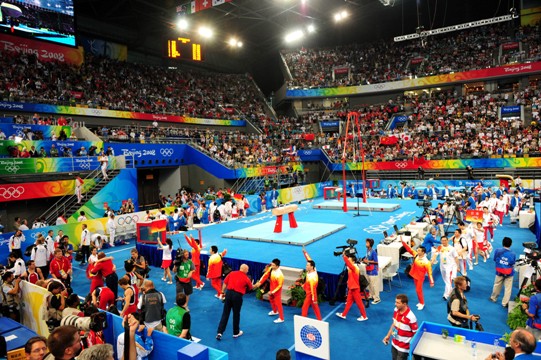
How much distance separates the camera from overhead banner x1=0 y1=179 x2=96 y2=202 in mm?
17102

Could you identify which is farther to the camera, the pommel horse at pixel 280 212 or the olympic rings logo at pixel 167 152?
the olympic rings logo at pixel 167 152

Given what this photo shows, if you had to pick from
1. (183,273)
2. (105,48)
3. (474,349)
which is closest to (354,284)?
(474,349)

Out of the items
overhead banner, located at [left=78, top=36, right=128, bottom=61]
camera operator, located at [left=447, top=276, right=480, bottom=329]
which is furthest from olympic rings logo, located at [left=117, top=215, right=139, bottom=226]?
overhead banner, located at [left=78, top=36, right=128, bottom=61]

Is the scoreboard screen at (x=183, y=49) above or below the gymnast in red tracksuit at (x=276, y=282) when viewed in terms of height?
above

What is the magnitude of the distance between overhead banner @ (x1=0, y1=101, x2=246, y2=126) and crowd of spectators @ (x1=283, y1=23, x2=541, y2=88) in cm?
1437

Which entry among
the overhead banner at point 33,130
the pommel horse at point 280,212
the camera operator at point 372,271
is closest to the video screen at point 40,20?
the overhead banner at point 33,130

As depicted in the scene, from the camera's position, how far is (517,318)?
7473 millimetres

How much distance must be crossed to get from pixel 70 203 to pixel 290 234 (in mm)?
12349

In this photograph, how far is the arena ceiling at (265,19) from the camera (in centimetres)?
3388

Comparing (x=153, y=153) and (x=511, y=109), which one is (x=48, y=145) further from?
(x=511, y=109)

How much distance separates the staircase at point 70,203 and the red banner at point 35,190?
54 centimetres

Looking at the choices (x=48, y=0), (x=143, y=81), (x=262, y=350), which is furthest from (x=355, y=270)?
(x=143, y=81)

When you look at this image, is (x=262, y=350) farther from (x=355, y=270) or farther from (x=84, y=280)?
(x=84, y=280)

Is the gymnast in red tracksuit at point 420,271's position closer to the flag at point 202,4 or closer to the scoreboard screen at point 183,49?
the flag at point 202,4
